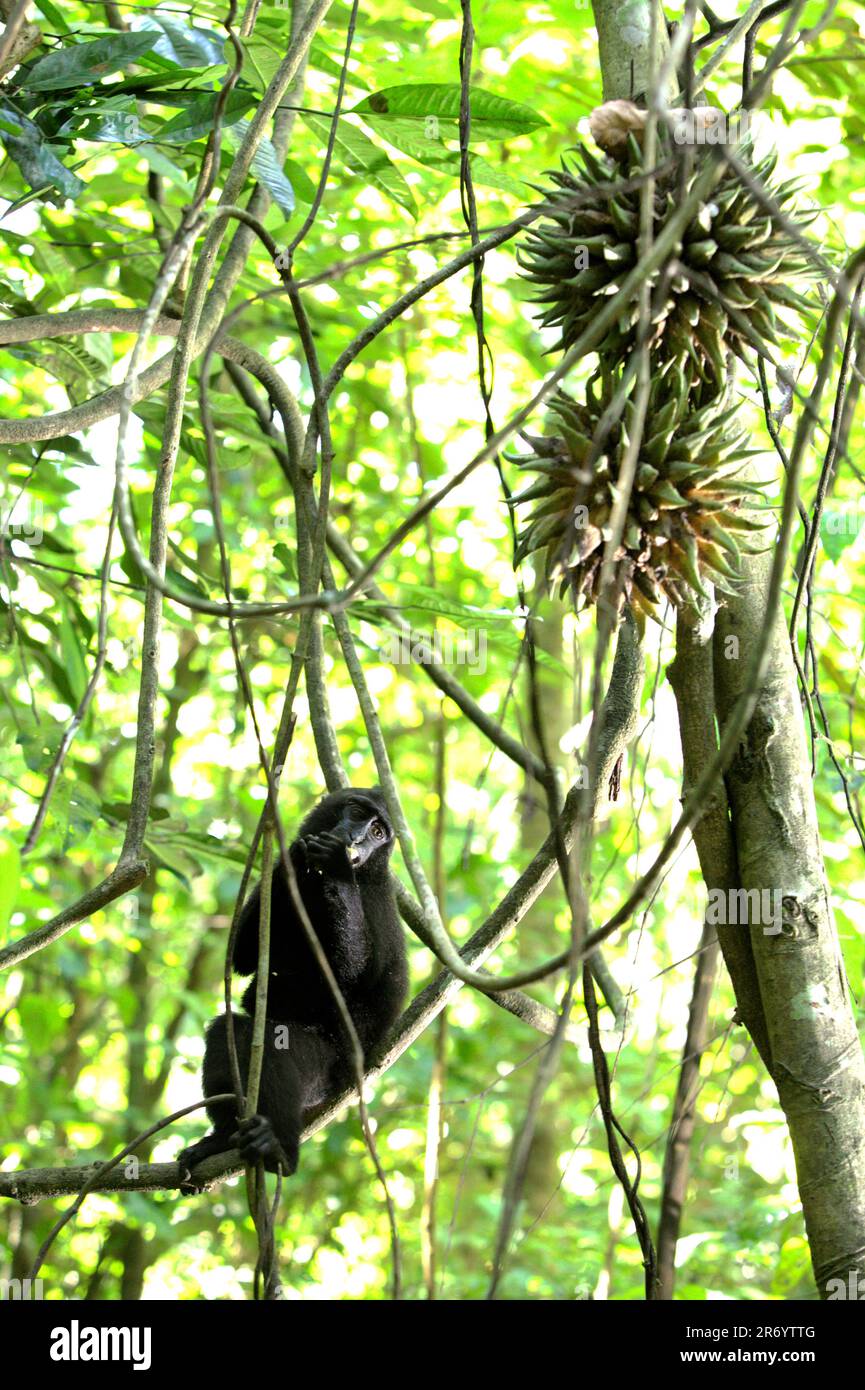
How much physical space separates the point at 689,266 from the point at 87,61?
1.50 meters

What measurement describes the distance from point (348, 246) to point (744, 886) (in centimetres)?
480

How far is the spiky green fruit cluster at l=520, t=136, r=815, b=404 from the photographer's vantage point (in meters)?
1.87

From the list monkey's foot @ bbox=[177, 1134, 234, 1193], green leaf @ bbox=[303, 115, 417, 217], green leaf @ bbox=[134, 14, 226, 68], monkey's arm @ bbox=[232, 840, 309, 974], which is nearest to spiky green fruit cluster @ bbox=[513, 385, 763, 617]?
green leaf @ bbox=[134, 14, 226, 68]

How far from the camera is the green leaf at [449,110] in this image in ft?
9.02

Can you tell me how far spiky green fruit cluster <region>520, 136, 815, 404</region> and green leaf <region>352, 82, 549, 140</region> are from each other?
859mm

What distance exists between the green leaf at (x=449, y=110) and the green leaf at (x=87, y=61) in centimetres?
52

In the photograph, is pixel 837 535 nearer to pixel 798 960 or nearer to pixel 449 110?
pixel 449 110

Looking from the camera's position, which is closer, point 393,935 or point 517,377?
point 393,935

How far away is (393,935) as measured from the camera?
424cm

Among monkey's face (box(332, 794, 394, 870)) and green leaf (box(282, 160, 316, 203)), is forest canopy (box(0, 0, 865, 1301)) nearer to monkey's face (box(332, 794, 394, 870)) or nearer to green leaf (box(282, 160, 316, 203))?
green leaf (box(282, 160, 316, 203))

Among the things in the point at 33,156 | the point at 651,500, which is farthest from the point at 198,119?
the point at 651,500
